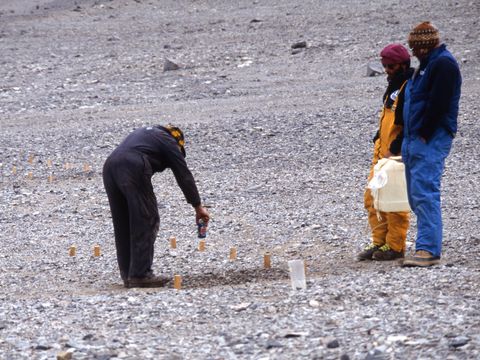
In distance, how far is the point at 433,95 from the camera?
7.57 meters

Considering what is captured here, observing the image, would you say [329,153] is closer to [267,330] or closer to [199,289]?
[199,289]

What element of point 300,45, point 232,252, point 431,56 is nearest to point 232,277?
point 232,252

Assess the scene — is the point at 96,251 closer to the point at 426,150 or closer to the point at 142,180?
the point at 142,180

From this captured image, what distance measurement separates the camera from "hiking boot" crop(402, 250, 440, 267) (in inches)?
305

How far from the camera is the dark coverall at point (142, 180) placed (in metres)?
8.16

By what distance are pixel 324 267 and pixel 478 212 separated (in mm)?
2531

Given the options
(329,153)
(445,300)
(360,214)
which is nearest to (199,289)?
(445,300)

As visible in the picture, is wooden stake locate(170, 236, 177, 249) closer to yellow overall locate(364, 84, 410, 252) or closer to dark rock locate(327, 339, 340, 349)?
yellow overall locate(364, 84, 410, 252)

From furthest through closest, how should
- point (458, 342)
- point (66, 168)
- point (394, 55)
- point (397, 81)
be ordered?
point (66, 168) < point (397, 81) < point (394, 55) < point (458, 342)

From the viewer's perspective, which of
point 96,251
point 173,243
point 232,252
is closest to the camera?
point 232,252

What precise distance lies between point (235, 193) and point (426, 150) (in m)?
4.93

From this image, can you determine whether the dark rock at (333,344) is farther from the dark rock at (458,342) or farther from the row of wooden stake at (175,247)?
the row of wooden stake at (175,247)

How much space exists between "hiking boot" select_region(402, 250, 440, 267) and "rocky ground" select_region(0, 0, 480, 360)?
10 cm

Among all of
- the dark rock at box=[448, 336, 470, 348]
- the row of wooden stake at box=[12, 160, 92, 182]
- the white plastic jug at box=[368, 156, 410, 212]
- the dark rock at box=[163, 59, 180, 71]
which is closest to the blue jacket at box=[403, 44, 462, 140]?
the white plastic jug at box=[368, 156, 410, 212]
